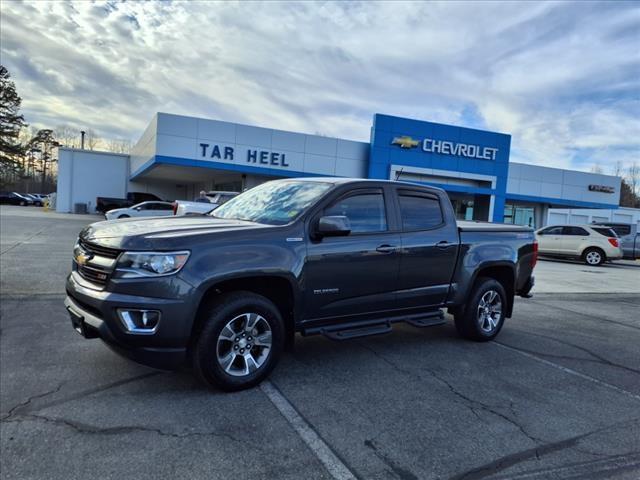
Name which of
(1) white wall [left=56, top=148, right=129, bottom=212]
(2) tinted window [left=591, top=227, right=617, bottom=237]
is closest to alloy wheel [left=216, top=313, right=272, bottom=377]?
(2) tinted window [left=591, top=227, right=617, bottom=237]

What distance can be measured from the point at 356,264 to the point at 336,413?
1.47 metres

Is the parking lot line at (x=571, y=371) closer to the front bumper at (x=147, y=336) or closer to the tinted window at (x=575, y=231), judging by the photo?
the front bumper at (x=147, y=336)

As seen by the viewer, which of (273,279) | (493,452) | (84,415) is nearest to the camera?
(493,452)

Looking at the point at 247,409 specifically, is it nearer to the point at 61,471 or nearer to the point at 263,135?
the point at 61,471

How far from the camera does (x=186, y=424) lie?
3473 millimetres

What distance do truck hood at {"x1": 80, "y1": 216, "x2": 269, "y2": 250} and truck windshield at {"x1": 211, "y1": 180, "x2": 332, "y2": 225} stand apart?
24 cm

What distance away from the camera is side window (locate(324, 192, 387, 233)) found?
15.6 ft

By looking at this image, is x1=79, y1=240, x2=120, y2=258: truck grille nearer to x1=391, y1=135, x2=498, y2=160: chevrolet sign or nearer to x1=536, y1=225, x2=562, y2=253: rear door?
x1=536, y1=225, x2=562, y2=253: rear door

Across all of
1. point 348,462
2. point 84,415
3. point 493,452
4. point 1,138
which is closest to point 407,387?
point 493,452

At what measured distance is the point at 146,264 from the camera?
367cm

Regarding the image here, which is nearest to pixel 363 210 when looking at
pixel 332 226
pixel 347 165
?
pixel 332 226

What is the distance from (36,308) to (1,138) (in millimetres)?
65852

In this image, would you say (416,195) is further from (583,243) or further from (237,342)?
(583,243)

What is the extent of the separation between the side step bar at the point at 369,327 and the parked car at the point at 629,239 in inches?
778
